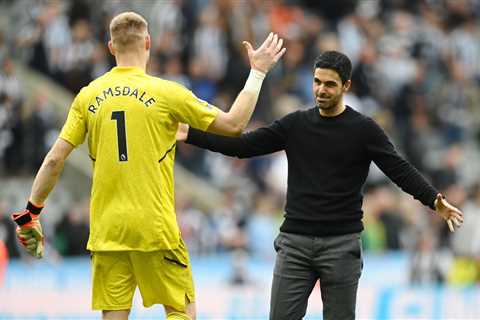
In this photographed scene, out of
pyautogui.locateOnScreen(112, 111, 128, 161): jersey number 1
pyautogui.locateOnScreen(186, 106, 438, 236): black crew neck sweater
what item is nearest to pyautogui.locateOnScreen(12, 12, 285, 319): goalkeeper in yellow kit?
pyautogui.locateOnScreen(112, 111, 128, 161): jersey number 1

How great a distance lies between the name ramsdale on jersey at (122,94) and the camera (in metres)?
7.14

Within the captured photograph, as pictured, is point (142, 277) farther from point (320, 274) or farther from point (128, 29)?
point (128, 29)

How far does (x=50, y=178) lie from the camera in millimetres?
7215

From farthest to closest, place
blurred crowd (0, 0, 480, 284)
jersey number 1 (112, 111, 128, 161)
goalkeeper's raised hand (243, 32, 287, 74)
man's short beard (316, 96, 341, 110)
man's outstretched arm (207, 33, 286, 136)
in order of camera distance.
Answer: blurred crowd (0, 0, 480, 284)
man's short beard (316, 96, 341, 110)
goalkeeper's raised hand (243, 32, 287, 74)
man's outstretched arm (207, 33, 286, 136)
jersey number 1 (112, 111, 128, 161)

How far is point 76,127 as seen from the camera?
7.21 m

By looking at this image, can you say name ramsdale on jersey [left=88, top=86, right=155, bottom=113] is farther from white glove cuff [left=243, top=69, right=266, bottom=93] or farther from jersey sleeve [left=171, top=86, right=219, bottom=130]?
white glove cuff [left=243, top=69, right=266, bottom=93]

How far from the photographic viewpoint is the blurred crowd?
1551cm

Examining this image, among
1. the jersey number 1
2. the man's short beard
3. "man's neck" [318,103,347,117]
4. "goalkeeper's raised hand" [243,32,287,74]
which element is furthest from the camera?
"man's neck" [318,103,347,117]

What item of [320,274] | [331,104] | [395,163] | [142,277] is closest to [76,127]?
[142,277]

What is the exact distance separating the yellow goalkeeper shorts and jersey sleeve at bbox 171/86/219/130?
2.47 ft

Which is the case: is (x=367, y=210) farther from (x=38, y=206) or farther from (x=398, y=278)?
(x=38, y=206)

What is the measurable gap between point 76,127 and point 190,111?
2.20 feet

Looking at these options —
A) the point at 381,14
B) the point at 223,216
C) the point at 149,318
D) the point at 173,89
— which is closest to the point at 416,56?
the point at 381,14

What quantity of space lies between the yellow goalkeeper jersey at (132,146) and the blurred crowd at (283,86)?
23.3 feet
